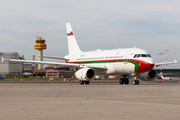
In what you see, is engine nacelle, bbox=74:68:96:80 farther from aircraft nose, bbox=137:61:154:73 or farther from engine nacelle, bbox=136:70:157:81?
aircraft nose, bbox=137:61:154:73

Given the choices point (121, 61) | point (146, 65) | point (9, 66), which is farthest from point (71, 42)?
point (9, 66)

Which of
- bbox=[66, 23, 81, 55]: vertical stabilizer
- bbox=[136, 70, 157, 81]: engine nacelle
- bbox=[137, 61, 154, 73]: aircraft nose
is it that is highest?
bbox=[66, 23, 81, 55]: vertical stabilizer

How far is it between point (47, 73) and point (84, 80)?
120 meters

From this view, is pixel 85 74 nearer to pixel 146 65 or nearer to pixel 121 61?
pixel 121 61

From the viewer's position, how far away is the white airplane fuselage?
33281 mm

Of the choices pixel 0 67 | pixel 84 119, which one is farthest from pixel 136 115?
pixel 0 67

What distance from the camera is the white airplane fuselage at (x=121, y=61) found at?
33.3 m

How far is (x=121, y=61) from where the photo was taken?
35.6 meters

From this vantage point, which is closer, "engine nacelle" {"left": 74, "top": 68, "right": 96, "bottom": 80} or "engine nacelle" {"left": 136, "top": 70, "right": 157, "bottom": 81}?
"engine nacelle" {"left": 74, "top": 68, "right": 96, "bottom": 80}

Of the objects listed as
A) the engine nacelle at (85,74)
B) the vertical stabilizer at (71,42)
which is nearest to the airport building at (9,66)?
the vertical stabilizer at (71,42)

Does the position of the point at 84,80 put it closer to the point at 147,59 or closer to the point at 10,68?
the point at 147,59

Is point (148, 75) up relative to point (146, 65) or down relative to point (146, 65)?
down

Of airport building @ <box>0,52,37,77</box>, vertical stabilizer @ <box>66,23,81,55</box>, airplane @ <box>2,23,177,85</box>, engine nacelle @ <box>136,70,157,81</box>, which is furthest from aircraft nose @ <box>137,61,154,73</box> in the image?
airport building @ <box>0,52,37,77</box>

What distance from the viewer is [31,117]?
8.26 m
